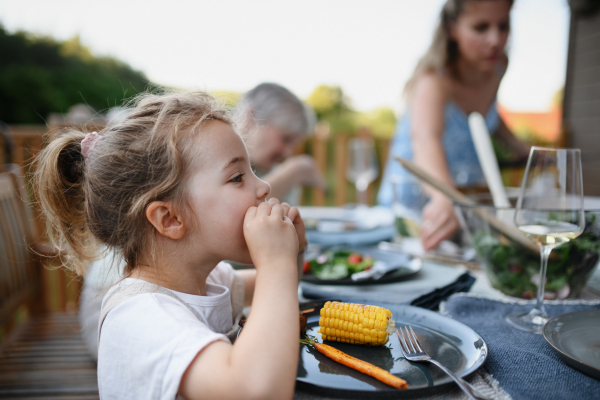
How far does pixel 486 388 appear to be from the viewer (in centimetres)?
67

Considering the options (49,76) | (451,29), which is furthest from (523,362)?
(49,76)

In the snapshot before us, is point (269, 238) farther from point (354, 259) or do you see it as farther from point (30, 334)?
point (30, 334)

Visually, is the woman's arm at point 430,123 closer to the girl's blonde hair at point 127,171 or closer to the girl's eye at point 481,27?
the girl's eye at point 481,27

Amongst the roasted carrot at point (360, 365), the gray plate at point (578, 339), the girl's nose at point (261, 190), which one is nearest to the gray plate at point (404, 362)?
the roasted carrot at point (360, 365)

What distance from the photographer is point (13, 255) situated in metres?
2.14

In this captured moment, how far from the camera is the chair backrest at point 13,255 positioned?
196 cm

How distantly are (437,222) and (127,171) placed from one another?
1.17 m

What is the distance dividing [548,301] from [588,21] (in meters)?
6.07

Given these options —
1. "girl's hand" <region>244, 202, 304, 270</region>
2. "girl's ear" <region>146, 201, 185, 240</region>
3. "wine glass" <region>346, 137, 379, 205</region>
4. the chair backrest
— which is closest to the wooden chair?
the chair backrest

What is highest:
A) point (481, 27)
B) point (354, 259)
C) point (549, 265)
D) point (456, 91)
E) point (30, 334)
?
point (481, 27)

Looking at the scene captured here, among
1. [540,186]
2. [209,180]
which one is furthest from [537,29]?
[209,180]

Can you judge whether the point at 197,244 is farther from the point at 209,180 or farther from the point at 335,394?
the point at 335,394

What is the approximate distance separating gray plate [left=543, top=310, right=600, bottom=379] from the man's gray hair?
90.4 inches

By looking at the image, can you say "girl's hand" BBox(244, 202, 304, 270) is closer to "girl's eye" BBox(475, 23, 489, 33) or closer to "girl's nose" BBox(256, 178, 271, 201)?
"girl's nose" BBox(256, 178, 271, 201)
